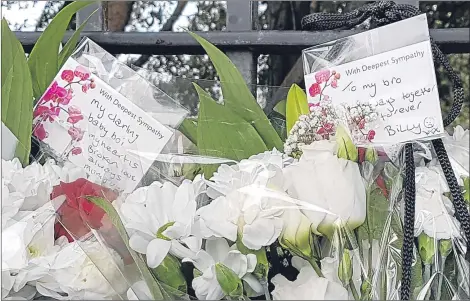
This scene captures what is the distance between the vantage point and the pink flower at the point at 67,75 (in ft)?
2.20

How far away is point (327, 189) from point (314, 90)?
0.16m

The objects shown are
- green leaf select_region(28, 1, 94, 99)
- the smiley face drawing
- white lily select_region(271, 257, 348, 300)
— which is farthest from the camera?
green leaf select_region(28, 1, 94, 99)

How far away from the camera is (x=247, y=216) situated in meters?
0.52

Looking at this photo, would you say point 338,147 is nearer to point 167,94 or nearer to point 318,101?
point 318,101

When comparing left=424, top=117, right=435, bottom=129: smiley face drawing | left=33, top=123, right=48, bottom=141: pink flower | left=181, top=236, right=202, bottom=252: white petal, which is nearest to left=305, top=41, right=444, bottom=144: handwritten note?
left=424, top=117, right=435, bottom=129: smiley face drawing

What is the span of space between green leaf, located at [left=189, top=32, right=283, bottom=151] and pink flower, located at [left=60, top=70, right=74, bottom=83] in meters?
0.15

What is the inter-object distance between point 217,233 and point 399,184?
0.18 meters

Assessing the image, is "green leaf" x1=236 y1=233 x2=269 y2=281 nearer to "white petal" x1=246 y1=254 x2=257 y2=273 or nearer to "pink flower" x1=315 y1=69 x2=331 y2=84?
"white petal" x1=246 y1=254 x2=257 y2=273

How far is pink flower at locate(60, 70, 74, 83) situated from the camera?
671mm

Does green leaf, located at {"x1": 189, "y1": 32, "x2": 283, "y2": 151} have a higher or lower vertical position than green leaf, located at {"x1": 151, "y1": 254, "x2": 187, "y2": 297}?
higher

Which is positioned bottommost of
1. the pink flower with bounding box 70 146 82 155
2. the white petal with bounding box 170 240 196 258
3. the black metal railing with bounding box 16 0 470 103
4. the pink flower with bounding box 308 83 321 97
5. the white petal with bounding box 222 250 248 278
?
the white petal with bounding box 222 250 248 278

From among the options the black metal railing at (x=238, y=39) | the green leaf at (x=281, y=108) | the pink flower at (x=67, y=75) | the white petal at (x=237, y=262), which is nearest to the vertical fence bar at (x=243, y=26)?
the black metal railing at (x=238, y=39)

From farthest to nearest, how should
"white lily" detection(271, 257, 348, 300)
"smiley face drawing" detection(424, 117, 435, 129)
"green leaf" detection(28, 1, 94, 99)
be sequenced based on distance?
"green leaf" detection(28, 1, 94, 99) < "smiley face drawing" detection(424, 117, 435, 129) < "white lily" detection(271, 257, 348, 300)

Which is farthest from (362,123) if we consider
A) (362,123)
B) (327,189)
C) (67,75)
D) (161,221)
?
(67,75)
